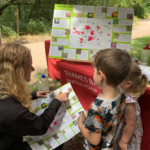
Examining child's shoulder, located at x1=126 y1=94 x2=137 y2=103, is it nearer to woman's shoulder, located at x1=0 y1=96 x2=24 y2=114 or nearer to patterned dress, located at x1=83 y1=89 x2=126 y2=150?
patterned dress, located at x1=83 y1=89 x2=126 y2=150

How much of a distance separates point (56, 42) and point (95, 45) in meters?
0.57

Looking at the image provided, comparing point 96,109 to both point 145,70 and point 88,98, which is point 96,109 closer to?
point 145,70

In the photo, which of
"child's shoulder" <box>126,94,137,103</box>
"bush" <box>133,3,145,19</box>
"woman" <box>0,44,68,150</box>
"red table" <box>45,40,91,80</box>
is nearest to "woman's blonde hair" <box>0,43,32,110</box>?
"woman" <box>0,44,68,150</box>

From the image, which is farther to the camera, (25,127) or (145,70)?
(145,70)

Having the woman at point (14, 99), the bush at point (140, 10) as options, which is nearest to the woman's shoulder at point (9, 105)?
the woman at point (14, 99)

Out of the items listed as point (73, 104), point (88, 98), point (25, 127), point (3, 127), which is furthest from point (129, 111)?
point (88, 98)

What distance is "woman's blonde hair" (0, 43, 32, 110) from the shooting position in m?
0.95

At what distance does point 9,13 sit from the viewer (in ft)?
43.2

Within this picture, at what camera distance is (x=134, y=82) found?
4.00 feet

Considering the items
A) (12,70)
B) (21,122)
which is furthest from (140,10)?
(21,122)

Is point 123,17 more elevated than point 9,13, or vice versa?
point 9,13

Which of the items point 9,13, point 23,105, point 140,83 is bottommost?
point 23,105

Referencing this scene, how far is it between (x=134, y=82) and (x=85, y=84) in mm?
920

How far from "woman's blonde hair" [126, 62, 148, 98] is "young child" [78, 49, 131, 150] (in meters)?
0.25
